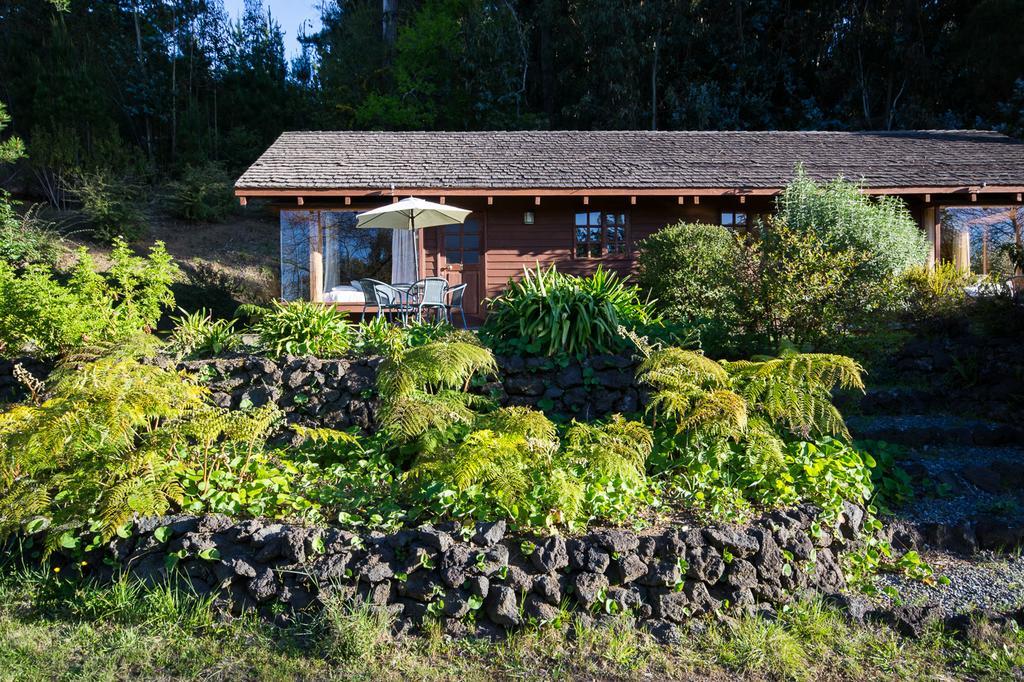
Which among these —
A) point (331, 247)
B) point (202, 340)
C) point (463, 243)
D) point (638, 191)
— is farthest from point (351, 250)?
point (202, 340)

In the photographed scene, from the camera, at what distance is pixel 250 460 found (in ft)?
15.5

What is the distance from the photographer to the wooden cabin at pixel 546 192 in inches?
506

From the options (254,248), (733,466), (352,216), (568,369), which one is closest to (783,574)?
(733,466)

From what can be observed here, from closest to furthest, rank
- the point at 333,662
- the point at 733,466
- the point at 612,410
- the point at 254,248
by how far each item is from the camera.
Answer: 1. the point at 333,662
2. the point at 733,466
3. the point at 612,410
4. the point at 254,248

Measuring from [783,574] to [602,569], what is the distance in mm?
950

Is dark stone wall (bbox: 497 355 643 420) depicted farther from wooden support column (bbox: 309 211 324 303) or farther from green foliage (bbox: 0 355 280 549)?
wooden support column (bbox: 309 211 324 303)

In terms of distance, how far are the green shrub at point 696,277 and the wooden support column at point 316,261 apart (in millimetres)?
5313

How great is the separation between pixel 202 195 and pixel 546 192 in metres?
12.7

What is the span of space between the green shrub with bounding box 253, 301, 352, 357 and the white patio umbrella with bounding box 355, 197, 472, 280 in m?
3.87

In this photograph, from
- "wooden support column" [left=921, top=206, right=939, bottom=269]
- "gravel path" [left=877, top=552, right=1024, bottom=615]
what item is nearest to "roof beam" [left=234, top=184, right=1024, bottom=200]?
"wooden support column" [left=921, top=206, right=939, bottom=269]

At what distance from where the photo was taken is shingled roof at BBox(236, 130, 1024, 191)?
42.4 ft

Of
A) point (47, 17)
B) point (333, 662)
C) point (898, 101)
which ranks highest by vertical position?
point (47, 17)

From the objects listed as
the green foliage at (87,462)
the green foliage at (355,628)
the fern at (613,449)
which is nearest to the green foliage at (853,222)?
the fern at (613,449)

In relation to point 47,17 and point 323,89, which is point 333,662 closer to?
point 323,89
